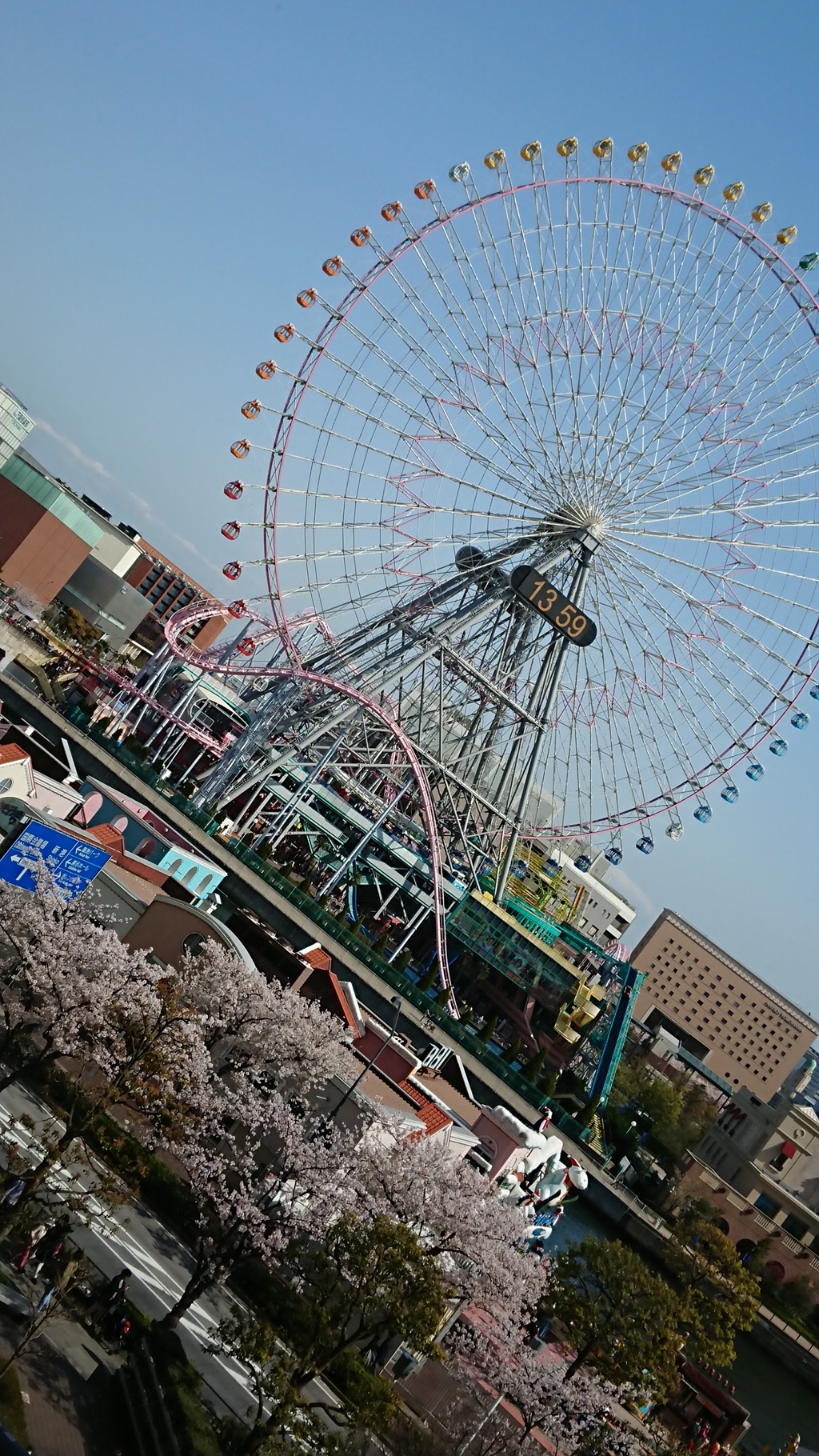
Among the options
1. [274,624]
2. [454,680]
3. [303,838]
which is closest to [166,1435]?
[274,624]

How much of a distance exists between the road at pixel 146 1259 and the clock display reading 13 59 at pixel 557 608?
33.8 m

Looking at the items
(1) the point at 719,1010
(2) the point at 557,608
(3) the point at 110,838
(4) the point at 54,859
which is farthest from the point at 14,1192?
(1) the point at 719,1010

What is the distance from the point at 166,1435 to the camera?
15352mm

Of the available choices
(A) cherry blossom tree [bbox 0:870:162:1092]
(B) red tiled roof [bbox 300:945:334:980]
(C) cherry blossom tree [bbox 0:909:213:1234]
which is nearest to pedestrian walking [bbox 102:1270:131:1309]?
(C) cherry blossom tree [bbox 0:909:213:1234]

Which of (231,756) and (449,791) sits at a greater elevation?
(449,791)

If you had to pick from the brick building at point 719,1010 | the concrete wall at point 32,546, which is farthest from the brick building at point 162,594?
the brick building at point 719,1010

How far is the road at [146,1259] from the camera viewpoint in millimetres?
18781

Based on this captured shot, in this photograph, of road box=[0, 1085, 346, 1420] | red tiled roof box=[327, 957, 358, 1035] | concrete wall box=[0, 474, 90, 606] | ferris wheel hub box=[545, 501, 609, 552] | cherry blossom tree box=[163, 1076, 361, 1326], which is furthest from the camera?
concrete wall box=[0, 474, 90, 606]

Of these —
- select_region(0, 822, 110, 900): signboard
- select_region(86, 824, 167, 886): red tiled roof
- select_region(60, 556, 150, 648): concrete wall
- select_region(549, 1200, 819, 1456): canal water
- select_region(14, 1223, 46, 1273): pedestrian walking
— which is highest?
select_region(60, 556, 150, 648): concrete wall

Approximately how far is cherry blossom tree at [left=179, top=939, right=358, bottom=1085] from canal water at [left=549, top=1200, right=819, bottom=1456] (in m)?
17.2

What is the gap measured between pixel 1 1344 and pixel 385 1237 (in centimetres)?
563

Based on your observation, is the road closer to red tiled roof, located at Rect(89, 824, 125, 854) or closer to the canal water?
red tiled roof, located at Rect(89, 824, 125, 854)

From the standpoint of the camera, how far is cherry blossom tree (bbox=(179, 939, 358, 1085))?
24047 millimetres

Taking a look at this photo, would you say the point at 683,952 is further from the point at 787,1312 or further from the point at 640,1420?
the point at 640,1420
